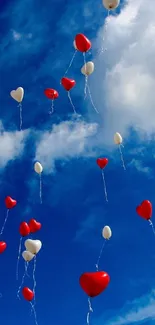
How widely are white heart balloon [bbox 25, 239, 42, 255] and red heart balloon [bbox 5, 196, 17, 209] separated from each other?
2547 mm

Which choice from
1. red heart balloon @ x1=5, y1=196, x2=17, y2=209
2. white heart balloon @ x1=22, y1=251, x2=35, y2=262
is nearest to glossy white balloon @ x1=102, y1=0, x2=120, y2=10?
red heart balloon @ x1=5, y1=196, x2=17, y2=209

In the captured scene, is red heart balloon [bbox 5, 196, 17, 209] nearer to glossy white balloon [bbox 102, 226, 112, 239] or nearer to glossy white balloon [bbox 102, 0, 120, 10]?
glossy white balloon [bbox 102, 226, 112, 239]

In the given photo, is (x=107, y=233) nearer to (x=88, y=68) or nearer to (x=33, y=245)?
(x=33, y=245)

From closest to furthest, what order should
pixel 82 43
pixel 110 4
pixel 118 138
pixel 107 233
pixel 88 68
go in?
pixel 110 4
pixel 82 43
pixel 88 68
pixel 107 233
pixel 118 138

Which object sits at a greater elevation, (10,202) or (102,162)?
(102,162)

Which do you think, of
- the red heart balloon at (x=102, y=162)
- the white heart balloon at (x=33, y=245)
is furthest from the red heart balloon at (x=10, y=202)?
the red heart balloon at (x=102, y=162)

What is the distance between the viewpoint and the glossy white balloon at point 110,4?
1305cm

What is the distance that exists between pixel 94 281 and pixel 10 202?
663 cm

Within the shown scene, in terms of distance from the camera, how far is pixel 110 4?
1310 cm

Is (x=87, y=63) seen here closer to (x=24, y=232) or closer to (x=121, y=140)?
(x=121, y=140)

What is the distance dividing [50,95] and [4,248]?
5.29m

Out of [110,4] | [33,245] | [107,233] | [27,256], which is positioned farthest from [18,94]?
[107,233]

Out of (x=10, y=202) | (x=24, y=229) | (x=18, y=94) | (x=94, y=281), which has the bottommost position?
(x=94, y=281)

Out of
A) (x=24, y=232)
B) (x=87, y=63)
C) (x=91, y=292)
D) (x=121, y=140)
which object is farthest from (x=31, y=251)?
(x=87, y=63)
